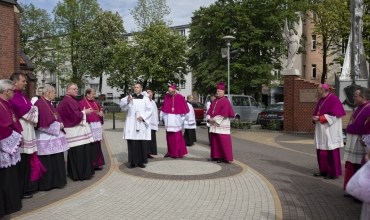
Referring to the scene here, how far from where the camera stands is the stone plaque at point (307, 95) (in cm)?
1814

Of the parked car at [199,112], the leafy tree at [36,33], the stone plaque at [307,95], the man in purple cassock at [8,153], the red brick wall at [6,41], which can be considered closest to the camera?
the man in purple cassock at [8,153]

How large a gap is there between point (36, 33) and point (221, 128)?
1583 inches

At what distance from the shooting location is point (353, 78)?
16.3 metres

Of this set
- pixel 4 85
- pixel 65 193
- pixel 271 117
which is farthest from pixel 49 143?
pixel 271 117

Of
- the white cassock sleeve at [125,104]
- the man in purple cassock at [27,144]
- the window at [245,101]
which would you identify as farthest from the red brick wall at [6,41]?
the window at [245,101]

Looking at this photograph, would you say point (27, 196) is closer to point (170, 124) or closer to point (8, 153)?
point (8, 153)

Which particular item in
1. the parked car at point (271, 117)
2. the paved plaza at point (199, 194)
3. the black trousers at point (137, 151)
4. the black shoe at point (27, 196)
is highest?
the parked car at point (271, 117)

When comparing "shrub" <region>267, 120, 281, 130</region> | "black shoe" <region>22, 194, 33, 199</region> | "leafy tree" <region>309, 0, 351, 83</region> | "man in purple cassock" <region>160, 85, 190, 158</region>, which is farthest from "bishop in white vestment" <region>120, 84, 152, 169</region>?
"leafy tree" <region>309, 0, 351, 83</region>

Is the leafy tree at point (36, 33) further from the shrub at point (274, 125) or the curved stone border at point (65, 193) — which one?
the curved stone border at point (65, 193)

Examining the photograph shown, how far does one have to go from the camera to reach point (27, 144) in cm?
651

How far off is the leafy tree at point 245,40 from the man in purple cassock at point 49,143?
2594cm

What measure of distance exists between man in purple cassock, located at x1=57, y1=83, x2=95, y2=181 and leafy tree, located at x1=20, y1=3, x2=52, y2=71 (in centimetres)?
3933

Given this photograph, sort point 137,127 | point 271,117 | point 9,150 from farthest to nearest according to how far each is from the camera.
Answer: point 271,117, point 137,127, point 9,150

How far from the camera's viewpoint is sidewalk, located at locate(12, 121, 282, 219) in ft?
→ 18.7
